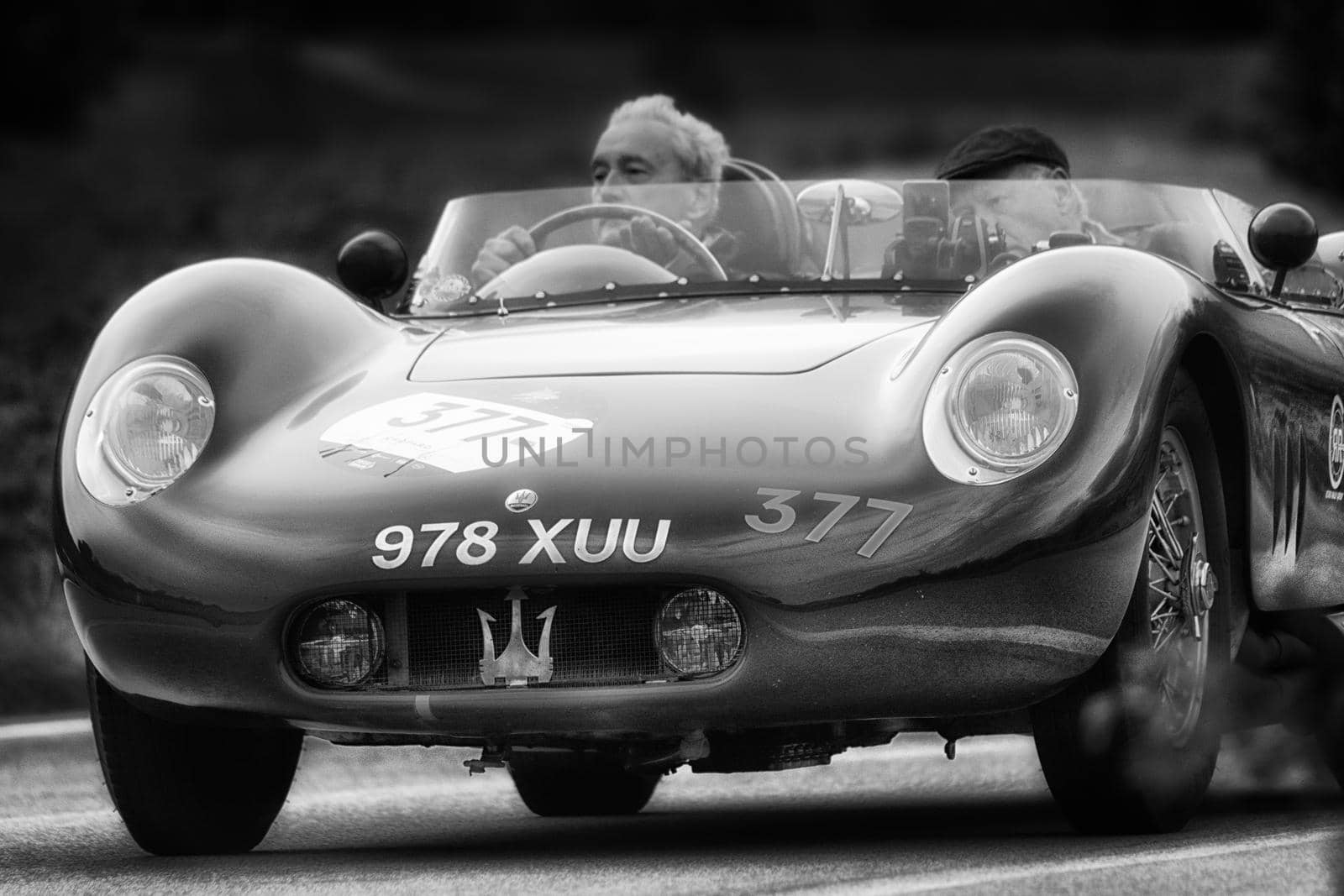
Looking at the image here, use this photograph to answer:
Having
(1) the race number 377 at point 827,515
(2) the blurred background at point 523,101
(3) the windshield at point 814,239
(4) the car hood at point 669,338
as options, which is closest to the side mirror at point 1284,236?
(3) the windshield at point 814,239

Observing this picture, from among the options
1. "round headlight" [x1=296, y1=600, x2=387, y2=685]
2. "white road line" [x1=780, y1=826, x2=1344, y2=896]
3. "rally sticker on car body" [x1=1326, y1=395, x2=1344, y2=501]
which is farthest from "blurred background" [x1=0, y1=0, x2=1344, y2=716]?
"white road line" [x1=780, y1=826, x2=1344, y2=896]

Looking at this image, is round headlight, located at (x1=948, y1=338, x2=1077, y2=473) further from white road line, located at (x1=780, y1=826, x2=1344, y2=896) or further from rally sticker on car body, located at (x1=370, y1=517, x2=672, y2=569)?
white road line, located at (x1=780, y1=826, x2=1344, y2=896)

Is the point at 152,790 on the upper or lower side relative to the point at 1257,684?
lower

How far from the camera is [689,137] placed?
20.8 ft

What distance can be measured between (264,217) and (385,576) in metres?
26.8

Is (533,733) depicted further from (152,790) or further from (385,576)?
(152,790)

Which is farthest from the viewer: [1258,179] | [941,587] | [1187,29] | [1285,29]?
[1187,29]

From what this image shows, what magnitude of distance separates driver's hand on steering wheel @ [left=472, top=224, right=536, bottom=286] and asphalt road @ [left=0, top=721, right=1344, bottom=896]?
123 cm

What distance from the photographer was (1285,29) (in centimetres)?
3603

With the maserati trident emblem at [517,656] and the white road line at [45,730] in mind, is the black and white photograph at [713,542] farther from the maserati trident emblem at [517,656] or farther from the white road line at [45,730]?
the white road line at [45,730]

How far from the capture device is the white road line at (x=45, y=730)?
6.23 metres

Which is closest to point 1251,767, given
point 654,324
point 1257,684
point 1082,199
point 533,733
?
point 1257,684

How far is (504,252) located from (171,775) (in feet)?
5.65

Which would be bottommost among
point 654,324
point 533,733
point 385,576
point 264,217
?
point 264,217
